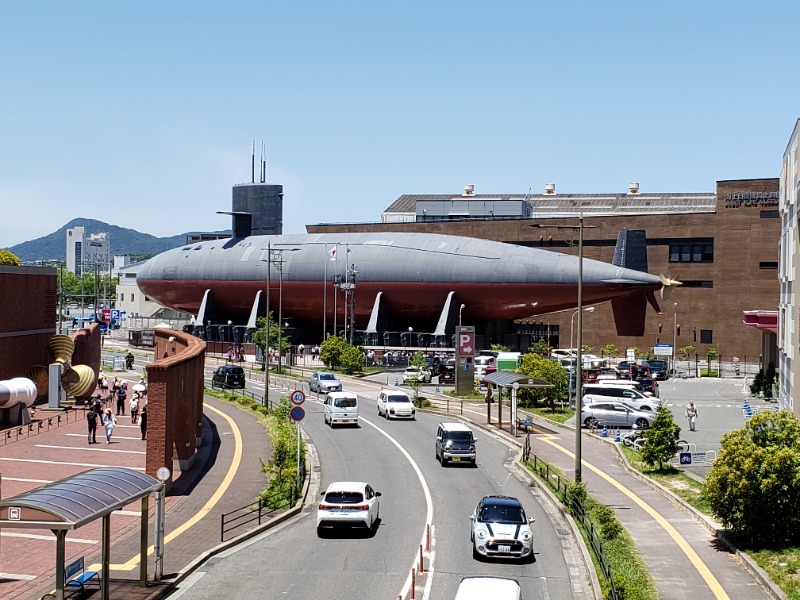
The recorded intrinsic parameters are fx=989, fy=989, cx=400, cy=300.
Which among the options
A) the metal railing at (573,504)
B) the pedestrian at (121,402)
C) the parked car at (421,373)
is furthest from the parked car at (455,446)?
the parked car at (421,373)

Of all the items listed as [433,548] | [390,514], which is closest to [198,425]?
[390,514]

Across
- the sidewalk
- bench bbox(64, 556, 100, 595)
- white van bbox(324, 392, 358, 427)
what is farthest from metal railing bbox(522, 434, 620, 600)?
white van bbox(324, 392, 358, 427)

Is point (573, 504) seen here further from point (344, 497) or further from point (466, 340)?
point (466, 340)

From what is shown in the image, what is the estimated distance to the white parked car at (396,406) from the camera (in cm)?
5450

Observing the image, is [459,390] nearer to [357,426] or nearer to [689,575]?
[357,426]

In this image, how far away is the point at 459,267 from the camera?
8950cm

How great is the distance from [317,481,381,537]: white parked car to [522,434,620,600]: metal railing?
6.07 m

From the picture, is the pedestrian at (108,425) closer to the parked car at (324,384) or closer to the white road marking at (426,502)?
the white road marking at (426,502)

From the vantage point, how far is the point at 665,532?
28047 mm

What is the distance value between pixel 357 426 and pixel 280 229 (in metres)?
72.1

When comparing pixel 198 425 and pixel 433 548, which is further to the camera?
pixel 198 425

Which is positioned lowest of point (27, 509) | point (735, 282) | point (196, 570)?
point (196, 570)

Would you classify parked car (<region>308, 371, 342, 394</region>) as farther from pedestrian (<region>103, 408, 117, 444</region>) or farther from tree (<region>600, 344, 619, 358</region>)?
tree (<region>600, 344, 619, 358</region>)

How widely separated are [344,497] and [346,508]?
520mm
